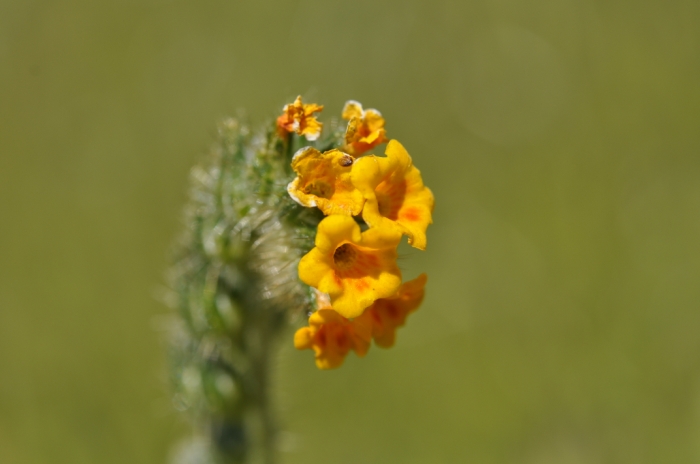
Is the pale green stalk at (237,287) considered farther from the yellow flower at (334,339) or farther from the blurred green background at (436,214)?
the blurred green background at (436,214)

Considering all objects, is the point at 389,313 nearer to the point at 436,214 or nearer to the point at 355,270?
the point at 355,270

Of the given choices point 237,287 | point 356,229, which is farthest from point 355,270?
point 237,287

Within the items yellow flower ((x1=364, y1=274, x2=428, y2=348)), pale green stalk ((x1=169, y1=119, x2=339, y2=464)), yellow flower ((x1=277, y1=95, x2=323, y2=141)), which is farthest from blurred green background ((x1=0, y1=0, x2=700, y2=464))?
yellow flower ((x1=277, y1=95, x2=323, y2=141))

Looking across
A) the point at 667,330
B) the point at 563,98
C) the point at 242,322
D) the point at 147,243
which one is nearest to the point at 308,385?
the point at 147,243

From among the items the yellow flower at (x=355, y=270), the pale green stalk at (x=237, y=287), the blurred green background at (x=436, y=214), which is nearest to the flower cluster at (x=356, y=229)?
the yellow flower at (x=355, y=270)

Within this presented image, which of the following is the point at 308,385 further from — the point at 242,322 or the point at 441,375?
the point at 242,322

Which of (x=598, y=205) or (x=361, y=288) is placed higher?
(x=598, y=205)
